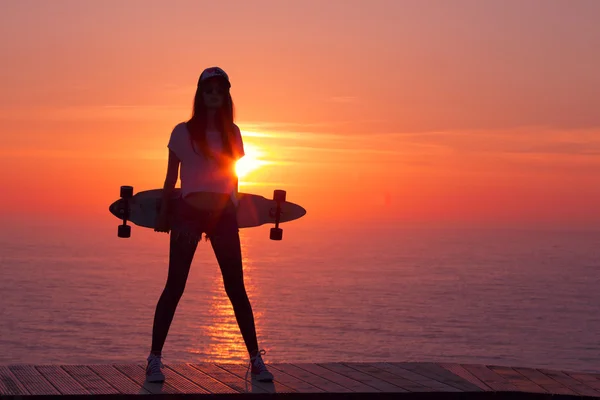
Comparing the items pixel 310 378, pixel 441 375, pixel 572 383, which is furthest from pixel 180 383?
pixel 572 383

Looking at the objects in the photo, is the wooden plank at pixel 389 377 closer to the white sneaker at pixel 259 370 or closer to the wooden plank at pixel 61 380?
the white sneaker at pixel 259 370

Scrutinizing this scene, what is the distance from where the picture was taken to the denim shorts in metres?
7.44

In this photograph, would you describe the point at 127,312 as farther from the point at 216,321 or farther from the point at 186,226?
the point at 186,226

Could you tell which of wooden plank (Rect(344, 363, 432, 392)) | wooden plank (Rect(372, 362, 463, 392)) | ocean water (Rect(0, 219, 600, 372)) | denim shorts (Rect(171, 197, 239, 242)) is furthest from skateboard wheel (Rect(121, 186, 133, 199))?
ocean water (Rect(0, 219, 600, 372))

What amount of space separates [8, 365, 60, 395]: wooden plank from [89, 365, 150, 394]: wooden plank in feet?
1.56

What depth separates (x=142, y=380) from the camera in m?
7.27

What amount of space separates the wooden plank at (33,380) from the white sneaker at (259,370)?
170 cm

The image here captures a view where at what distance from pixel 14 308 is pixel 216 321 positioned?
39.0 m

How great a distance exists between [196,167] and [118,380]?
1.86m

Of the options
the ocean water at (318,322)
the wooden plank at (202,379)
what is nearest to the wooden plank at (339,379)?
the wooden plank at (202,379)

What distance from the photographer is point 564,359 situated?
338 ft

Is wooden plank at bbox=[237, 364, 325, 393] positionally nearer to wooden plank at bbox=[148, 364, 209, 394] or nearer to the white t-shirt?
wooden plank at bbox=[148, 364, 209, 394]

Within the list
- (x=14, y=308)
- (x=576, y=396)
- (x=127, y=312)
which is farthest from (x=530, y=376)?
(x=14, y=308)

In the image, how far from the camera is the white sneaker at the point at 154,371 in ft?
23.8
